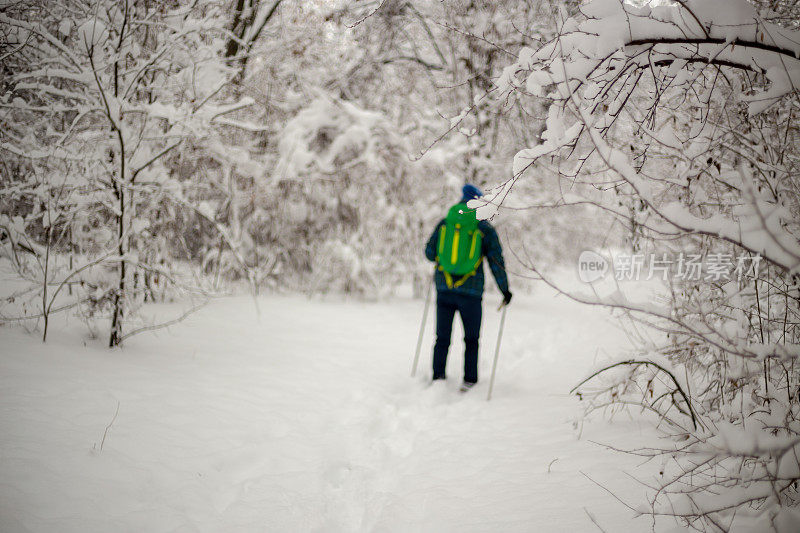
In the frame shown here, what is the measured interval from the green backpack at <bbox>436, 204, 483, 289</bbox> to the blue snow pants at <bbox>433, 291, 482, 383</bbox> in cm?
16

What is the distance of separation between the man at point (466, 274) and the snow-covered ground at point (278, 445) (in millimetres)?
476

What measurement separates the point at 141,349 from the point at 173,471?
201 centimetres

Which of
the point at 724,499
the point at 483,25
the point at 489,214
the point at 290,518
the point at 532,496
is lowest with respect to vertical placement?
the point at 290,518

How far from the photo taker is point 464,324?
422 cm

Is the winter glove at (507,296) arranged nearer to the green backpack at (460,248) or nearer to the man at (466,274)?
the man at (466,274)

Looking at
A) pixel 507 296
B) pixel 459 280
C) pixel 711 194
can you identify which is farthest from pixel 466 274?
pixel 711 194

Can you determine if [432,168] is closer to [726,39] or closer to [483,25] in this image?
[483,25]

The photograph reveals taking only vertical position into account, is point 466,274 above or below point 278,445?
above

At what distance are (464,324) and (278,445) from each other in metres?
2.10

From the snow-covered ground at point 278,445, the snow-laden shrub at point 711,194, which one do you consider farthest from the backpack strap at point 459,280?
the snow-laden shrub at point 711,194

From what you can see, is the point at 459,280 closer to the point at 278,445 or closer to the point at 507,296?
the point at 507,296

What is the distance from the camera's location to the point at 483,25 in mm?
7930

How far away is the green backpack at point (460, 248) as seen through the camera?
410cm

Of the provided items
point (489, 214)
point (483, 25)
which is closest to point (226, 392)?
point (489, 214)
